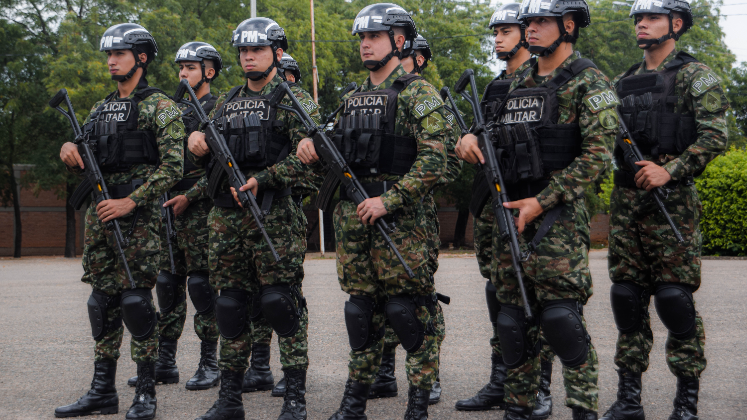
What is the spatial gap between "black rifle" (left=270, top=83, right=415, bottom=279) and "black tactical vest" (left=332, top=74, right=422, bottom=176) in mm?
80

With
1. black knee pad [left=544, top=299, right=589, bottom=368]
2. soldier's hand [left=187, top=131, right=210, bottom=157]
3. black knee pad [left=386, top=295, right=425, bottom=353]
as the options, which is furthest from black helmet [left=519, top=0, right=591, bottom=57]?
soldier's hand [left=187, top=131, right=210, bottom=157]

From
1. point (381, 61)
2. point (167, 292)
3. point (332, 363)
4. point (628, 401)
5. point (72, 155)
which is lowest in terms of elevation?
point (332, 363)

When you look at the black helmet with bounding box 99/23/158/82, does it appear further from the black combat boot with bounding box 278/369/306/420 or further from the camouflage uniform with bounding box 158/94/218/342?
the black combat boot with bounding box 278/369/306/420

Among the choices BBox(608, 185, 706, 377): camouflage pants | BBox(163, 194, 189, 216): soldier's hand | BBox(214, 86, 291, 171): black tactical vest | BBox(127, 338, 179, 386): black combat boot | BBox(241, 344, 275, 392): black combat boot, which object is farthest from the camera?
BBox(163, 194, 189, 216): soldier's hand

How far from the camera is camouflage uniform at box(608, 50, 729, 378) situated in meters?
4.16

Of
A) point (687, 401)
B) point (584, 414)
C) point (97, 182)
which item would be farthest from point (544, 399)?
point (97, 182)

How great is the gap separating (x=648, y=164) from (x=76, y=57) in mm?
21362

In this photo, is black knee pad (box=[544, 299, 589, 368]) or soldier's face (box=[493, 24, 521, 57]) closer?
black knee pad (box=[544, 299, 589, 368])

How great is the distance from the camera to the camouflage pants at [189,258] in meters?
5.62

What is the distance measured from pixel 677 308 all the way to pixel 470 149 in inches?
63.5

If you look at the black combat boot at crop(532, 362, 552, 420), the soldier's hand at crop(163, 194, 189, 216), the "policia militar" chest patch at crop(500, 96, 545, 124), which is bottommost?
the black combat boot at crop(532, 362, 552, 420)

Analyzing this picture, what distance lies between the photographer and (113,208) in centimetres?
459

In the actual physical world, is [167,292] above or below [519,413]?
above

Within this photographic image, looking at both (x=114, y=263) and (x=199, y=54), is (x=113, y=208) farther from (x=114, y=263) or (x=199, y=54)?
(x=199, y=54)
